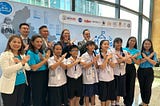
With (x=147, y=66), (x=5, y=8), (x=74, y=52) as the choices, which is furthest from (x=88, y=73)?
(x=5, y=8)

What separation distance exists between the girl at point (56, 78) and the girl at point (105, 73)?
0.63 m

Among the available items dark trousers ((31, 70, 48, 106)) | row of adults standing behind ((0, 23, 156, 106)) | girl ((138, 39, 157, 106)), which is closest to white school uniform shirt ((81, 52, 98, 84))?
row of adults standing behind ((0, 23, 156, 106))

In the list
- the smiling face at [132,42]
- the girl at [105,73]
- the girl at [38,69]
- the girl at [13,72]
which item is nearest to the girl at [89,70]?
the girl at [105,73]

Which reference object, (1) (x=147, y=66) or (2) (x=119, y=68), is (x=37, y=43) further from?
(1) (x=147, y=66)

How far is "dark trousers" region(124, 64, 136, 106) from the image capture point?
12.1ft

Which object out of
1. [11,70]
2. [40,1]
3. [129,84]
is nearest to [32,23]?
[40,1]

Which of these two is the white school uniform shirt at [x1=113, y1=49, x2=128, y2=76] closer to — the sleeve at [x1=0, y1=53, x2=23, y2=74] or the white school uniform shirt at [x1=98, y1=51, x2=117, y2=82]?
the white school uniform shirt at [x1=98, y1=51, x2=117, y2=82]

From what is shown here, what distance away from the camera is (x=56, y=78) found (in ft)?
9.74

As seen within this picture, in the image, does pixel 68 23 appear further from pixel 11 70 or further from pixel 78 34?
pixel 11 70

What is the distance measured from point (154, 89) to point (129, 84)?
2.15m

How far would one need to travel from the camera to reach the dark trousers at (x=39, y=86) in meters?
2.86

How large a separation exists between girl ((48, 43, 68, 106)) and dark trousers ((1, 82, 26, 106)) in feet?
1.45

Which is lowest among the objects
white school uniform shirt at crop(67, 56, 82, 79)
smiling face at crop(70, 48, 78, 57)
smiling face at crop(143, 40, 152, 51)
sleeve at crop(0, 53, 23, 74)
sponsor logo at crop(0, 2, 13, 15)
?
white school uniform shirt at crop(67, 56, 82, 79)

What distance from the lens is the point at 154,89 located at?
5.57 meters
